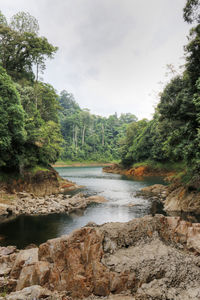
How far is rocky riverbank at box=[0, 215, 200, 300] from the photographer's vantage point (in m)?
5.87

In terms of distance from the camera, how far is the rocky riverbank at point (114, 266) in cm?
587

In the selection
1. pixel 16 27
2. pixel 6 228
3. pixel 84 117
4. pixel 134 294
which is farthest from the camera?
pixel 84 117

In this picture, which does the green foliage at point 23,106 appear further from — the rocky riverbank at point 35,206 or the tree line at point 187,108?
the tree line at point 187,108

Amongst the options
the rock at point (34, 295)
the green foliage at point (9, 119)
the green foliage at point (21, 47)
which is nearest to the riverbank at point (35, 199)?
the green foliage at point (9, 119)

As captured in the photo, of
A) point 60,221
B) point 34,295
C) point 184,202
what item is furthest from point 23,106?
point 34,295

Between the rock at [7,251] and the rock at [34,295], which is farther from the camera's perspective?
the rock at [7,251]

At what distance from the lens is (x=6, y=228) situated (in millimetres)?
14328

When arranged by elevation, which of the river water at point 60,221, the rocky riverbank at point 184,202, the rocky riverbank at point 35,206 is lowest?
the river water at point 60,221

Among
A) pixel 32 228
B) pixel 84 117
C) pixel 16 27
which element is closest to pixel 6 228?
pixel 32 228

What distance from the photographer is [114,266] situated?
6.40 metres

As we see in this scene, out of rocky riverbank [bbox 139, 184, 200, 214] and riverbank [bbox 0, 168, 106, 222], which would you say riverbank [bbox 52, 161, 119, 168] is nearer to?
riverbank [bbox 0, 168, 106, 222]

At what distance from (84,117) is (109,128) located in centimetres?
2076

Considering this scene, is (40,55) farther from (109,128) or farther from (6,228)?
(109,128)

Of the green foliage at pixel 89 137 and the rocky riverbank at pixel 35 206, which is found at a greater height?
the green foliage at pixel 89 137
